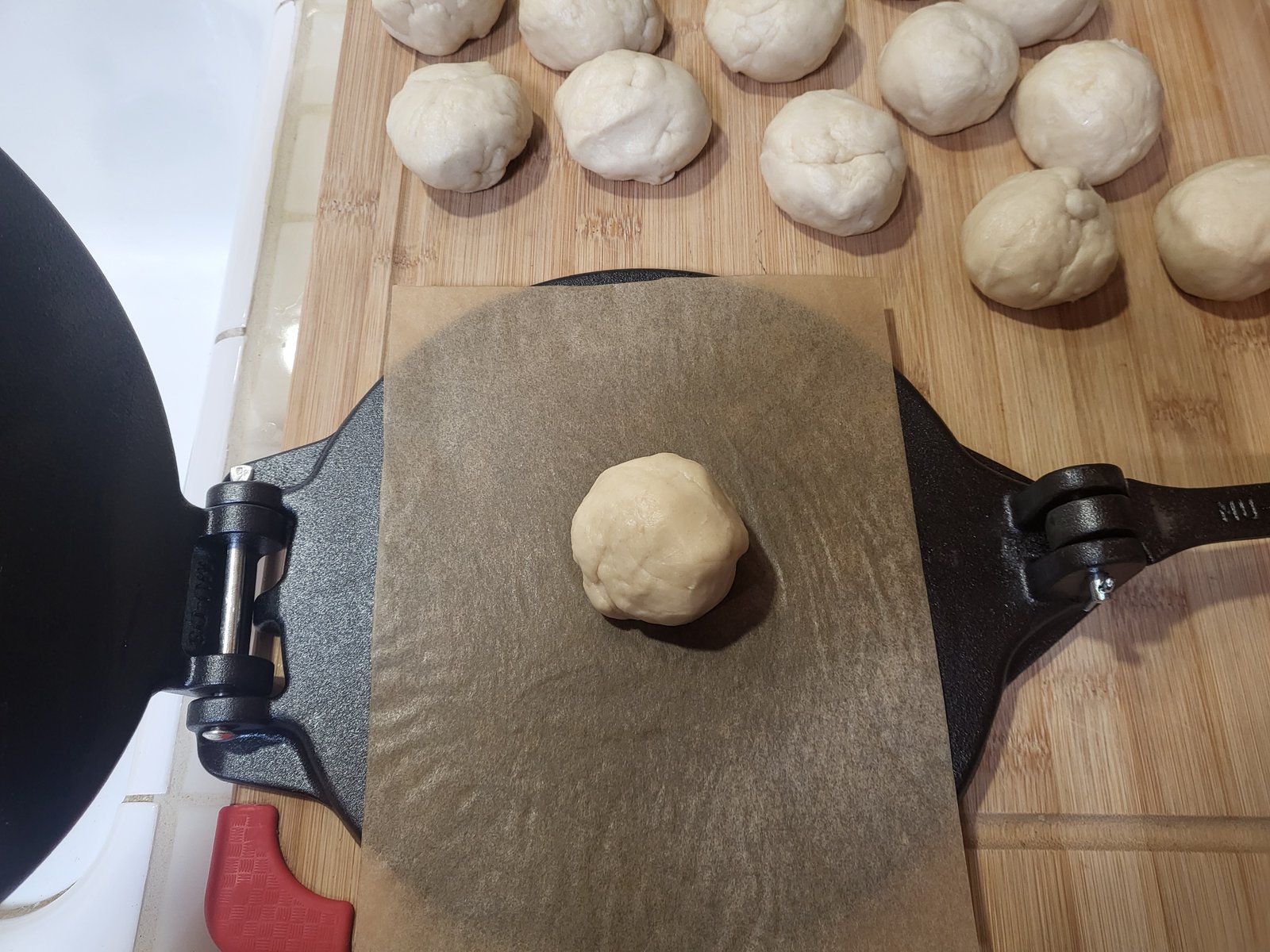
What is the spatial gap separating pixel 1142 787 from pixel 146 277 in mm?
2442

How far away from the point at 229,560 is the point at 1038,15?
1.80 m

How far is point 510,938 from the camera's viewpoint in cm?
108

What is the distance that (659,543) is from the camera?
44.4 inches

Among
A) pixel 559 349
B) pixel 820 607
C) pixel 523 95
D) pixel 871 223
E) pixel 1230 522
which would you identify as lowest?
pixel 820 607

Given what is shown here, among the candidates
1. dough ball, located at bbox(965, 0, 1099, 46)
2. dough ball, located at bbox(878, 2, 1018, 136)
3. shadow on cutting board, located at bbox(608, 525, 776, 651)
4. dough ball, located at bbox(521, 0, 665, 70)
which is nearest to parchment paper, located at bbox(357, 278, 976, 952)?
shadow on cutting board, located at bbox(608, 525, 776, 651)

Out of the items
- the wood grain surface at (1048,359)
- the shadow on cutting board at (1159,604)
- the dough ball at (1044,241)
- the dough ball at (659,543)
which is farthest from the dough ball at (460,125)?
the shadow on cutting board at (1159,604)

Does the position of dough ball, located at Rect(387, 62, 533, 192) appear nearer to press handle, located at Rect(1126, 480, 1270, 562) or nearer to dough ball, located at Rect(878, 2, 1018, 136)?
dough ball, located at Rect(878, 2, 1018, 136)

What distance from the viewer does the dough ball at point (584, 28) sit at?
1.50 meters

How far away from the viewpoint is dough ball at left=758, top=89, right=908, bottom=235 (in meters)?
1.39

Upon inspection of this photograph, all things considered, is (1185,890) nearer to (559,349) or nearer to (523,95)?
(559,349)

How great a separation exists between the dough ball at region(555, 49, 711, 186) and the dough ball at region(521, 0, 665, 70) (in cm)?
6

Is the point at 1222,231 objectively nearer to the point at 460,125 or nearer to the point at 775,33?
→ the point at 775,33

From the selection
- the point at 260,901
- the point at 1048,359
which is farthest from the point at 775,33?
the point at 260,901

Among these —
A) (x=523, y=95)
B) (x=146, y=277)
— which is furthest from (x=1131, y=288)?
(x=146, y=277)
